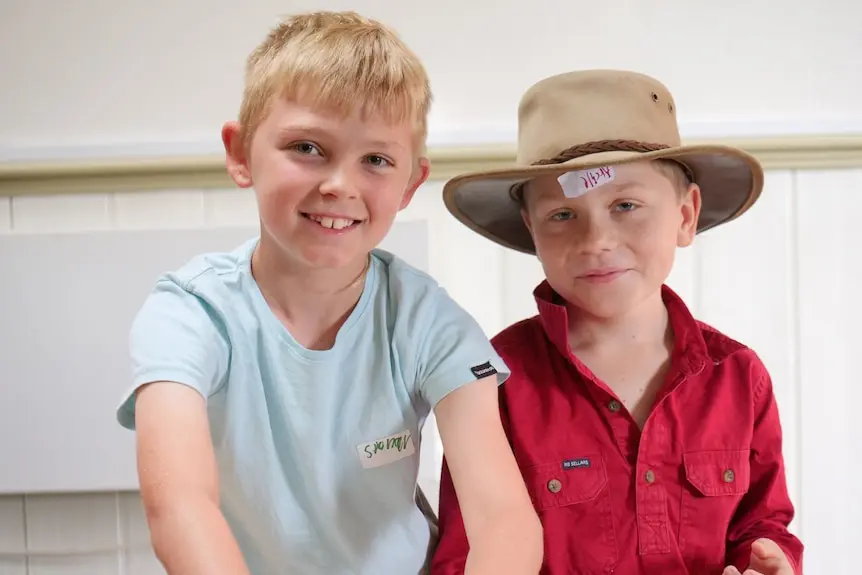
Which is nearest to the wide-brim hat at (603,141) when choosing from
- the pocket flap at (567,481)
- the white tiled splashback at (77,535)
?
the pocket flap at (567,481)

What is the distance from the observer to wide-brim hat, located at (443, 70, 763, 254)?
35.7 inches

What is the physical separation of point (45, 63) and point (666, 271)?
3.54 ft

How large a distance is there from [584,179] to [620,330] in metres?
0.23

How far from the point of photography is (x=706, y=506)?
93cm

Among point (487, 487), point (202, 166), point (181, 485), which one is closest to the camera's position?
point (181, 485)

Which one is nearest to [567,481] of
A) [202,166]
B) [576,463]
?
[576,463]

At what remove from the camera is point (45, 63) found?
1341mm

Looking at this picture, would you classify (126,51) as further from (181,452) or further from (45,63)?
(181,452)

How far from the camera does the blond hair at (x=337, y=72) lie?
0.81 metres

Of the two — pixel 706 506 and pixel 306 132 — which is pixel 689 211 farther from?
pixel 306 132

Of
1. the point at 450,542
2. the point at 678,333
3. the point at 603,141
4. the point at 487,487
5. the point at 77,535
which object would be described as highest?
the point at 603,141

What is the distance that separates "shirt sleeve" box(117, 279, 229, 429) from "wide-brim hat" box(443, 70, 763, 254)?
13.4 inches

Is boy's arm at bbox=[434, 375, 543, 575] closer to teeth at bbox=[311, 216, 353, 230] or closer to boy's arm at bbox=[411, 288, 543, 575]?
boy's arm at bbox=[411, 288, 543, 575]

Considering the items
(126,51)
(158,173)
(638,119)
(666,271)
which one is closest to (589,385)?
(666,271)
